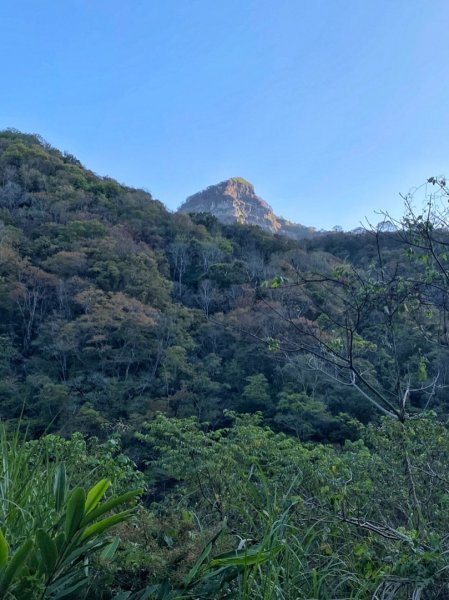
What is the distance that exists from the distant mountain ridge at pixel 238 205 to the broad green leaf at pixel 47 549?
54.0m

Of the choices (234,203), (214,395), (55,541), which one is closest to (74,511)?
(55,541)

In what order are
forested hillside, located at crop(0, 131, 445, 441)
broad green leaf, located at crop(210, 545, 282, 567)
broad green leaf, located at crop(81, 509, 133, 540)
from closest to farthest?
1. broad green leaf, located at crop(81, 509, 133, 540)
2. broad green leaf, located at crop(210, 545, 282, 567)
3. forested hillside, located at crop(0, 131, 445, 441)

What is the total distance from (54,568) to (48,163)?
29.8 m

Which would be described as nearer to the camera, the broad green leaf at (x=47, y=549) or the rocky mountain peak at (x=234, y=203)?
the broad green leaf at (x=47, y=549)

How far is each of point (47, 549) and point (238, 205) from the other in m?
59.5

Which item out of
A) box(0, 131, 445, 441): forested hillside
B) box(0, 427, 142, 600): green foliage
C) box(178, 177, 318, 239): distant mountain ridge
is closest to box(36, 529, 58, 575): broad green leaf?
box(0, 427, 142, 600): green foliage

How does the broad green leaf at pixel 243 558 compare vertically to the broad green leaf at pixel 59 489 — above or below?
below

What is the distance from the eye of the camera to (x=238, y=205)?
5903 centimetres

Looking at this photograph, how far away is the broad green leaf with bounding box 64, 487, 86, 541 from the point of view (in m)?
0.70

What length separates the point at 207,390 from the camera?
14211 millimetres

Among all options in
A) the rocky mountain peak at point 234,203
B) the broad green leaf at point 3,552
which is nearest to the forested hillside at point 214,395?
the broad green leaf at point 3,552

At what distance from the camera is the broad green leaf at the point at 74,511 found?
70 cm

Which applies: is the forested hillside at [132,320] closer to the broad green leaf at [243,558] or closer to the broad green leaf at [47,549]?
the broad green leaf at [243,558]

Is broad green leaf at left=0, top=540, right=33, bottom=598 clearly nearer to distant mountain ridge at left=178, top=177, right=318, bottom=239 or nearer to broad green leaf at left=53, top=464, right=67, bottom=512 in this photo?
broad green leaf at left=53, top=464, right=67, bottom=512
